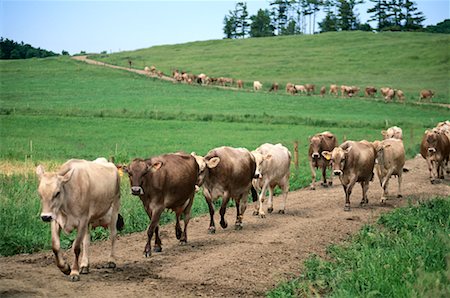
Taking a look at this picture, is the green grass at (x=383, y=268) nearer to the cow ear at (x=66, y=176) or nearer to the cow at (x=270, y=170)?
the cow ear at (x=66, y=176)

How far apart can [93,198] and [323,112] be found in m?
45.8

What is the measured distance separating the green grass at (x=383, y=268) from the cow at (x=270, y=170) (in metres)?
4.15

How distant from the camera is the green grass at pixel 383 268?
340 inches

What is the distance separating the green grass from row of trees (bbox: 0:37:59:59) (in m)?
114

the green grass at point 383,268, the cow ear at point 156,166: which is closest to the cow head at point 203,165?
the cow ear at point 156,166

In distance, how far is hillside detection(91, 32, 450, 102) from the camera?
80.6m

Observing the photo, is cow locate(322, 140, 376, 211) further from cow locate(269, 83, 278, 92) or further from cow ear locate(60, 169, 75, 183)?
cow locate(269, 83, 278, 92)

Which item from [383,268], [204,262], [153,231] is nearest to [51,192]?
[153,231]

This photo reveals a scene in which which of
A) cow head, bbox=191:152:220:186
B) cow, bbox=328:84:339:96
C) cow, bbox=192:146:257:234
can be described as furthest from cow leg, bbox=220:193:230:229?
cow, bbox=328:84:339:96

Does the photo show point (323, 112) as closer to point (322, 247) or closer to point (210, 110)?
point (210, 110)

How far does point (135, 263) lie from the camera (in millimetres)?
12398

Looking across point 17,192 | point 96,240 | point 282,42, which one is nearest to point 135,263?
point 96,240

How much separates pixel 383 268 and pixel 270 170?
912 cm

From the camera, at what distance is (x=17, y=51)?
425 feet
